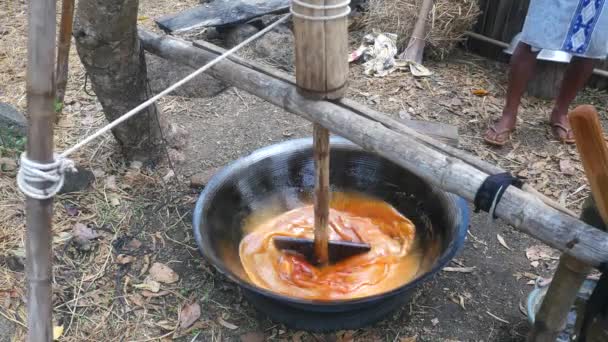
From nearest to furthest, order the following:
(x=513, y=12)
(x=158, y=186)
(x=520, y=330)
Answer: (x=520, y=330)
(x=158, y=186)
(x=513, y=12)

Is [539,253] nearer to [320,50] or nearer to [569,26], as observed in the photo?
[569,26]

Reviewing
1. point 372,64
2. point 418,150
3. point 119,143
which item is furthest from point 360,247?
point 372,64

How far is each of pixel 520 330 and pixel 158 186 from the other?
6.39 ft

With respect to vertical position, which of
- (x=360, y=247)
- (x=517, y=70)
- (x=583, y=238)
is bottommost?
(x=360, y=247)

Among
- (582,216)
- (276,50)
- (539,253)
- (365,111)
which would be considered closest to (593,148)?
(582,216)

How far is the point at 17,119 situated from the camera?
2982 millimetres

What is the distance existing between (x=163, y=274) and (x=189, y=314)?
0.89 ft

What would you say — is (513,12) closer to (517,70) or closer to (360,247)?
(517,70)

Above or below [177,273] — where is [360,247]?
above

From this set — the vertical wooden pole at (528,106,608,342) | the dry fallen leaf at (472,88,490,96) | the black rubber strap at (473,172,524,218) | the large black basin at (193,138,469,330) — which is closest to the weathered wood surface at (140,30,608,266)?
the black rubber strap at (473,172,524,218)

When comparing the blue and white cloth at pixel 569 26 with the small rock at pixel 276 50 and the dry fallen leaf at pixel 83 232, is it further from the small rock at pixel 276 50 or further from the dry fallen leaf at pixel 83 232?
the dry fallen leaf at pixel 83 232

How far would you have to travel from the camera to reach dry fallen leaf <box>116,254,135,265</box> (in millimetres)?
2414

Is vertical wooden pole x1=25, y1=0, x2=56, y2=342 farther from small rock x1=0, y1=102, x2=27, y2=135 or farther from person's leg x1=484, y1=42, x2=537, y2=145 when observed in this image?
person's leg x1=484, y1=42, x2=537, y2=145

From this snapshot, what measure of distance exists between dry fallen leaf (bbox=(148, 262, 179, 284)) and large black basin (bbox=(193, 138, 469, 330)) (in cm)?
33
